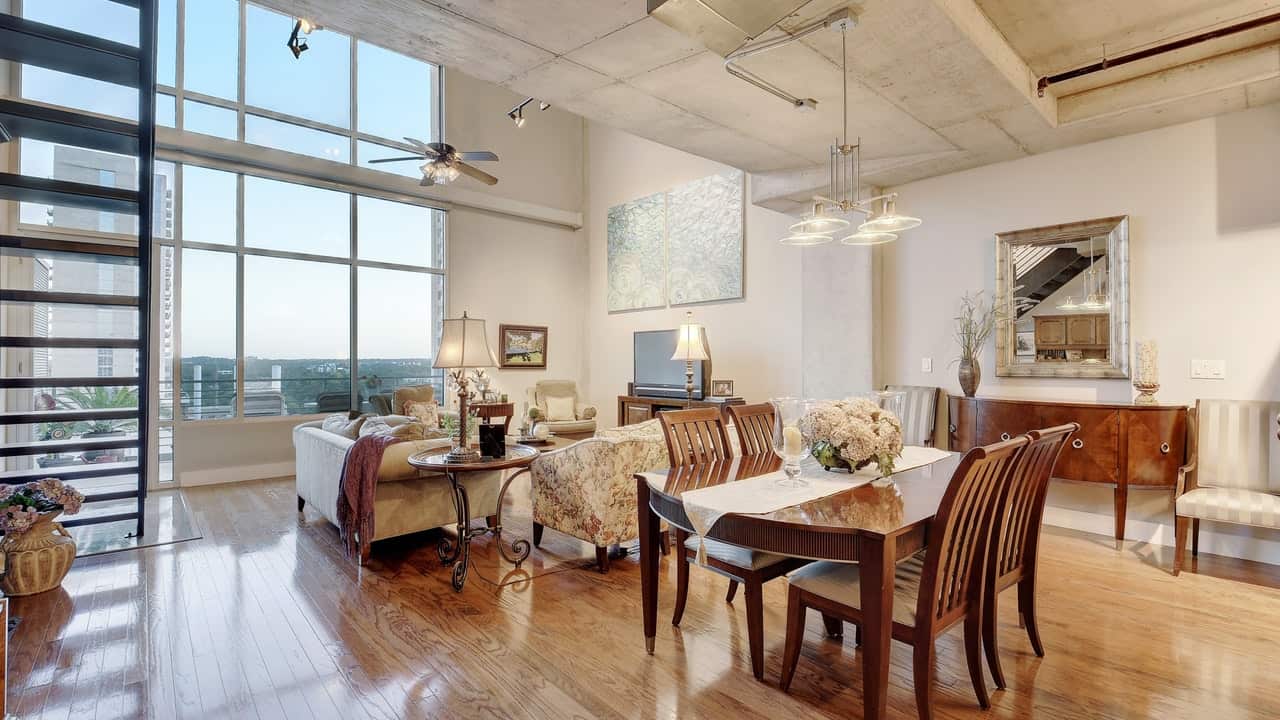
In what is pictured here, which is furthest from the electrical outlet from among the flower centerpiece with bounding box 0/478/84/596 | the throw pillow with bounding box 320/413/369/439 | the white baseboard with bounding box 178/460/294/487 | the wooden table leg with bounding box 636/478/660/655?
the white baseboard with bounding box 178/460/294/487

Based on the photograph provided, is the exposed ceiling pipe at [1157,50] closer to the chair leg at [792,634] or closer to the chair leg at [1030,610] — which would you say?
the chair leg at [1030,610]

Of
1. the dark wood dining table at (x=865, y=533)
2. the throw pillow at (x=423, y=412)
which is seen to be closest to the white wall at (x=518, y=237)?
the throw pillow at (x=423, y=412)

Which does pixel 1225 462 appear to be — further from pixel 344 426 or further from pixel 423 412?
pixel 423 412

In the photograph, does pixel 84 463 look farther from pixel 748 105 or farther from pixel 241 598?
pixel 748 105

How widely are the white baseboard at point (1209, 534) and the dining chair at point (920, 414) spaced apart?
102 centimetres

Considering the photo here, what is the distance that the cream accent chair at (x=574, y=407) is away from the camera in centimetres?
745

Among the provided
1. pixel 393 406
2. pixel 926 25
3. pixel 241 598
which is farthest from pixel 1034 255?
pixel 393 406

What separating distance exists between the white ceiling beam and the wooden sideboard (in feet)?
5.93

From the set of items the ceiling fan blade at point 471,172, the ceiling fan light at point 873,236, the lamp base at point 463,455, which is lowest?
the lamp base at point 463,455

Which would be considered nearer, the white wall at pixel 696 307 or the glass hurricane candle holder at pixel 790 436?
the glass hurricane candle holder at pixel 790 436

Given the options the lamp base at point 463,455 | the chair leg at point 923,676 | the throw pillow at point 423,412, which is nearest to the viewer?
the chair leg at point 923,676

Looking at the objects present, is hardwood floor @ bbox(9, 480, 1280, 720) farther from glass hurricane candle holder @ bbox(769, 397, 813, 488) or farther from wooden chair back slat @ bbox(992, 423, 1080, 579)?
glass hurricane candle holder @ bbox(769, 397, 813, 488)

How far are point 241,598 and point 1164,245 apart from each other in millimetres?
5700

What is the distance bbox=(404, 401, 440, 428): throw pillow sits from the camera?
235 inches
